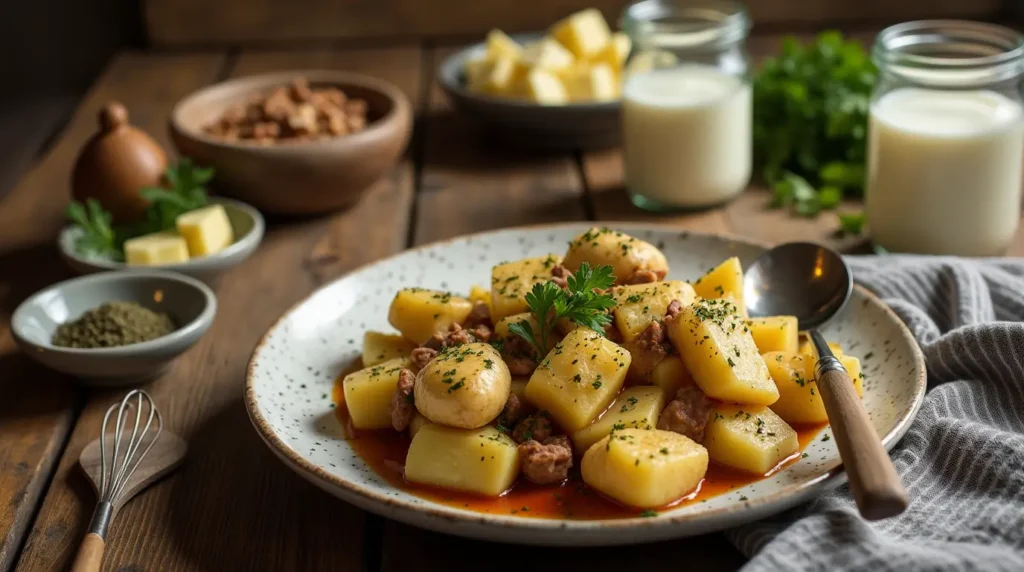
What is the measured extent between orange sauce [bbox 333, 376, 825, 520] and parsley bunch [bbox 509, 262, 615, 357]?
25 cm

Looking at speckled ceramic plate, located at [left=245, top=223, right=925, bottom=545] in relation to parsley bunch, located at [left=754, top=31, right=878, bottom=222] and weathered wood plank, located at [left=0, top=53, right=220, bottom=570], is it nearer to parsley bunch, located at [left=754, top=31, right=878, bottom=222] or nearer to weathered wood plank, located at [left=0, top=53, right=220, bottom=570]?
weathered wood plank, located at [left=0, top=53, right=220, bottom=570]

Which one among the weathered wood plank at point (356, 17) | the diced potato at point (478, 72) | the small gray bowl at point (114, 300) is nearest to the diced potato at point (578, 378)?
the small gray bowl at point (114, 300)

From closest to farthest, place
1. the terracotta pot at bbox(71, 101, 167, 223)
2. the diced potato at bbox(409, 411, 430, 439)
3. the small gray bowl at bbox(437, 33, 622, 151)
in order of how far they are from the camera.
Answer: the diced potato at bbox(409, 411, 430, 439), the terracotta pot at bbox(71, 101, 167, 223), the small gray bowl at bbox(437, 33, 622, 151)

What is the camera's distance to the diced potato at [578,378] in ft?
5.48

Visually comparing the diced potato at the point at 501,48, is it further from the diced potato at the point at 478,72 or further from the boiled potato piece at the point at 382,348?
the boiled potato piece at the point at 382,348

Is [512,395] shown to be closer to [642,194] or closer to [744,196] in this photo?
[642,194]

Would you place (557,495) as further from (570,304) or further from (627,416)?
(570,304)

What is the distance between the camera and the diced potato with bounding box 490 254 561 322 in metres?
1.91

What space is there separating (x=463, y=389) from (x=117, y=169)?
64.0 inches

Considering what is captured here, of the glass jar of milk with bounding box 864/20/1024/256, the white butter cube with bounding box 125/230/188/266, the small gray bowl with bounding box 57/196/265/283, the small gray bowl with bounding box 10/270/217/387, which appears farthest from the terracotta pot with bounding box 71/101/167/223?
the glass jar of milk with bounding box 864/20/1024/256

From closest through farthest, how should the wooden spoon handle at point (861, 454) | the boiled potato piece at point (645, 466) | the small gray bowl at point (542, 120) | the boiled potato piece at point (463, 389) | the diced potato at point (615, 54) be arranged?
the wooden spoon handle at point (861, 454)
the boiled potato piece at point (645, 466)
the boiled potato piece at point (463, 389)
the small gray bowl at point (542, 120)
the diced potato at point (615, 54)

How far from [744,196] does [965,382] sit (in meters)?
1.30

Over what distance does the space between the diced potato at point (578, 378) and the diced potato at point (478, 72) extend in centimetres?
191

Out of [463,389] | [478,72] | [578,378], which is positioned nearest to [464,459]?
[463,389]
